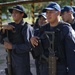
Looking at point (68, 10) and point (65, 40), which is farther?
point (68, 10)

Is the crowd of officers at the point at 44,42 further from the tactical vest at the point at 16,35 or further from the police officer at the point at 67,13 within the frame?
the police officer at the point at 67,13

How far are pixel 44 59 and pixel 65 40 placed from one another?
412 mm

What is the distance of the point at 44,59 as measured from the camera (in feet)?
A: 14.4

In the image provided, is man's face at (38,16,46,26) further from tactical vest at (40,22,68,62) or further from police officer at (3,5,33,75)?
tactical vest at (40,22,68,62)

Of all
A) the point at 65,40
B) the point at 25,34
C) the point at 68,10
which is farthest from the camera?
the point at 68,10

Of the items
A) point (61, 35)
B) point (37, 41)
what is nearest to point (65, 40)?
point (61, 35)

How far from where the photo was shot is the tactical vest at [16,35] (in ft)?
17.0

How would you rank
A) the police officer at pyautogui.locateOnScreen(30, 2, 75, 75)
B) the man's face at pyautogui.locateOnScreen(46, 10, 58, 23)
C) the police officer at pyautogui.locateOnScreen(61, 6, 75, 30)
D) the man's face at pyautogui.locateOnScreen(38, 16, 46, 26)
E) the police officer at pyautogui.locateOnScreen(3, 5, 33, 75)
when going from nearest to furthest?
the police officer at pyautogui.locateOnScreen(30, 2, 75, 75) → the man's face at pyautogui.locateOnScreen(46, 10, 58, 23) → the police officer at pyautogui.locateOnScreen(3, 5, 33, 75) → the police officer at pyautogui.locateOnScreen(61, 6, 75, 30) → the man's face at pyautogui.locateOnScreen(38, 16, 46, 26)

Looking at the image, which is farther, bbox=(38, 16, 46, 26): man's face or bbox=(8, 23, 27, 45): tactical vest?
bbox=(38, 16, 46, 26): man's face

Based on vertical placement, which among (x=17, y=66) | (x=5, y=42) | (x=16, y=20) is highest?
(x=16, y=20)

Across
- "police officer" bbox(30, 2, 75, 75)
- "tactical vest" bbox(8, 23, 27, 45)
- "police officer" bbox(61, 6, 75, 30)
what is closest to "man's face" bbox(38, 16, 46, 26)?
"police officer" bbox(61, 6, 75, 30)

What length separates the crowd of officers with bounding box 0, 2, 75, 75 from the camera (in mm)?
4180

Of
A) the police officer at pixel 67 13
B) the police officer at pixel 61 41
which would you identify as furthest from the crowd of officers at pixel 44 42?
the police officer at pixel 67 13

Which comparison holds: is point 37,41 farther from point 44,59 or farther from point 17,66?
point 17,66
